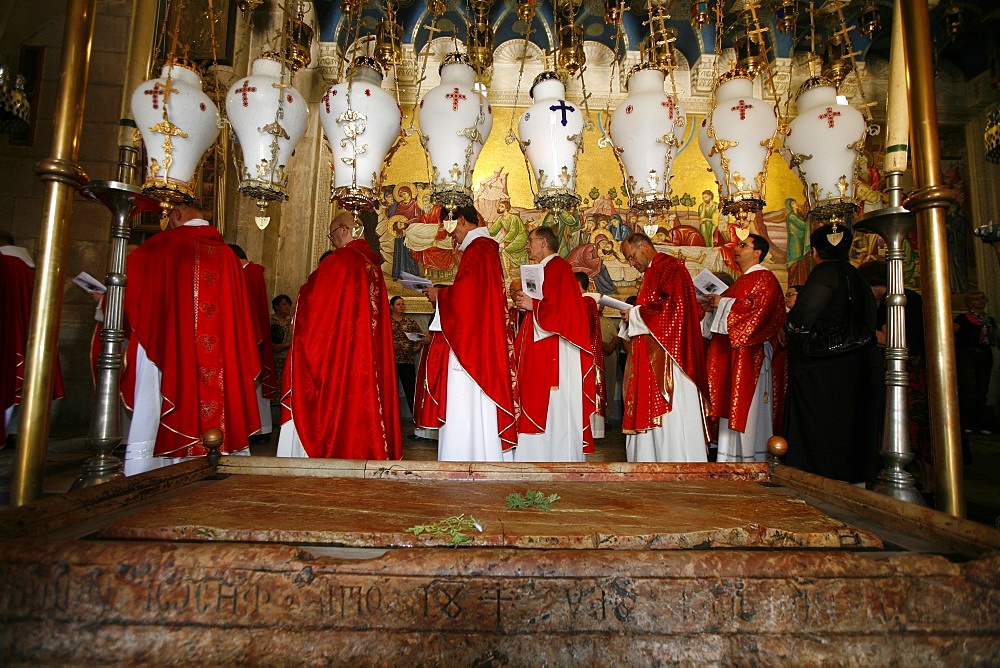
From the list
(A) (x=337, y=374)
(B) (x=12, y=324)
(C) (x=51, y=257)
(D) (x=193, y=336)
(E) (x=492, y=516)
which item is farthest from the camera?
(B) (x=12, y=324)

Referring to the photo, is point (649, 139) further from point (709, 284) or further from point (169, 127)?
point (169, 127)

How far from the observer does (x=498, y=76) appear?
952 centimetres

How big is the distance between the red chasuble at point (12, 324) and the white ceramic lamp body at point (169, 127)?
2968mm

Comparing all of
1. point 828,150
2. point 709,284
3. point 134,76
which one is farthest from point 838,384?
point 134,76

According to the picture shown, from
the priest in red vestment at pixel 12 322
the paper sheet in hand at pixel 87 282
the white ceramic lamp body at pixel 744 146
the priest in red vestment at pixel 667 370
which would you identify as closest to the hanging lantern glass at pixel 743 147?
the white ceramic lamp body at pixel 744 146

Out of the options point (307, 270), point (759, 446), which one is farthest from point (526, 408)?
point (307, 270)

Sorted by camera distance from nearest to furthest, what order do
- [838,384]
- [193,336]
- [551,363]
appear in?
[838,384] → [193,336] → [551,363]

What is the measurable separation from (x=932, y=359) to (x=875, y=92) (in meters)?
9.39

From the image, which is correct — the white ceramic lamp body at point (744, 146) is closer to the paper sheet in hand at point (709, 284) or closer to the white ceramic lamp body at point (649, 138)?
the white ceramic lamp body at point (649, 138)

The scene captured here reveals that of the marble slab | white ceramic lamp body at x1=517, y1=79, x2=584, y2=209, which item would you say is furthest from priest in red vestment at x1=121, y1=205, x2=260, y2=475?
white ceramic lamp body at x1=517, y1=79, x2=584, y2=209

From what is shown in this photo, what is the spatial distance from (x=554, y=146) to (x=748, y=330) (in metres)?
2.32

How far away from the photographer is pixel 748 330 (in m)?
4.53

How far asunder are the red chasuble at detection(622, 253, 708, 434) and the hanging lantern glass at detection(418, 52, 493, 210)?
219 cm

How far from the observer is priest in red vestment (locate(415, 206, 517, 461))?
438 cm
